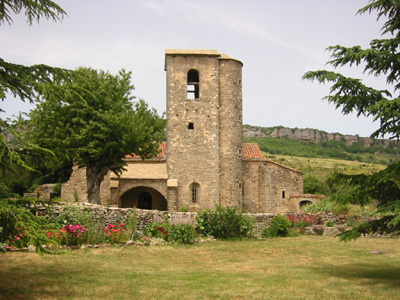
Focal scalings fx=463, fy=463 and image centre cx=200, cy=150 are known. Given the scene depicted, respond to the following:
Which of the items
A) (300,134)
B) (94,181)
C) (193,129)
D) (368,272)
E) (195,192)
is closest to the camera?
(368,272)

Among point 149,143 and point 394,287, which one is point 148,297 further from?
point 149,143

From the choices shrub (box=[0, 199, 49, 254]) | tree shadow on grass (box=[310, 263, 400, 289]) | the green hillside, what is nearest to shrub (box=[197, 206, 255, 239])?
tree shadow on grass (box=[310, 263, 400, 289])

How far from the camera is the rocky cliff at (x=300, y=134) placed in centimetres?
10300

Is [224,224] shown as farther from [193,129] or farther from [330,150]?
[330,150]

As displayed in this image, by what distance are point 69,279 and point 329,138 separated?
337ft

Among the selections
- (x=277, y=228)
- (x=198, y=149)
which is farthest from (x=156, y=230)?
(x=198, y=149)

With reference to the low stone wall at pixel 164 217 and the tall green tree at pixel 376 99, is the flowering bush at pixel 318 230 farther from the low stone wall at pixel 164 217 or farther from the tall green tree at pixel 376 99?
the tall green tree at pixel 376 99

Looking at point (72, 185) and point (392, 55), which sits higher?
point (392, 55)

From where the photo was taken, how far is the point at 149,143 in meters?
26.3

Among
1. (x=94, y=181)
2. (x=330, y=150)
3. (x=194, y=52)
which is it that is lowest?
(x=94, y=181)

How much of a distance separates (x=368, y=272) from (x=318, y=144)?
9140cm

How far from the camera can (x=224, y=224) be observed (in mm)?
19344

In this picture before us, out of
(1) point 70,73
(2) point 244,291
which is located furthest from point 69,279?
(1) point 70,73

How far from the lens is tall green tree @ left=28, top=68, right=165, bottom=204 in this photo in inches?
953
